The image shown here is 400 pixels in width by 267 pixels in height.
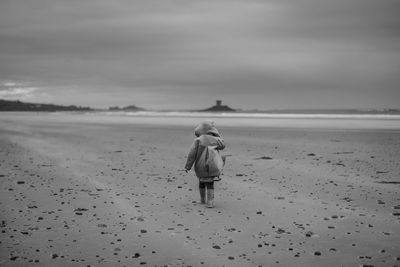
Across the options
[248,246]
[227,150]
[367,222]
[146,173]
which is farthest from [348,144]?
[248,246]

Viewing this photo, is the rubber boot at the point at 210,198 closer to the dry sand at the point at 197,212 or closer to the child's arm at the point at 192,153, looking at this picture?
the dry sand at the point at 197,212

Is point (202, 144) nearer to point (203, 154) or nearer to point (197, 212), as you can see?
point (203, 154)

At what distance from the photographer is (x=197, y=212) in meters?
8.72

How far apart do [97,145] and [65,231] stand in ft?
47.5

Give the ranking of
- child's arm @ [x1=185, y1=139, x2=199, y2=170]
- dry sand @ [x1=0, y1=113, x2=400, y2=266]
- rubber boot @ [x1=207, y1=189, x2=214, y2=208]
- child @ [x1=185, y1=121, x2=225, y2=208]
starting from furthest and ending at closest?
child's arm @ [x1=185, y1=139, x2=199, y2=170]
child @ [x1=185, y1=121, x2=225, y2=208]
rubber boot @ [x1=207, y1=189, x2=214, y2=208]
dry sand @ [x1=0, y1=113, x2=400, y2=266]

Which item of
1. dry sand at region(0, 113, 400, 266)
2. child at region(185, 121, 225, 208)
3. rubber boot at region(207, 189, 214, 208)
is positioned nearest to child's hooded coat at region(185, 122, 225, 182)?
child at region(185, 121, 225, 208)

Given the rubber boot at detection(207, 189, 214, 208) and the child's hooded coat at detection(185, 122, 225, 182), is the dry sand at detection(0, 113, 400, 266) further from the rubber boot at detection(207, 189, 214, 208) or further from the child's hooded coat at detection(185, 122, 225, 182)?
the child's hooded coat at detection(185, 122, 225, 182)

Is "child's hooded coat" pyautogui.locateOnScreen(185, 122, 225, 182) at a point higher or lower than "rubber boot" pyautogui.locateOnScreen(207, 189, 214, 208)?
higher

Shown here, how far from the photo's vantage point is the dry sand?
6.25 m

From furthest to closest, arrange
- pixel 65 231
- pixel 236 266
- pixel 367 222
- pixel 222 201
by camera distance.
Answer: pixel 222 201 < pixel 367 222 < pixel 65 231 < pixel 236 266

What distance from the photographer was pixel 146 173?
13375mm

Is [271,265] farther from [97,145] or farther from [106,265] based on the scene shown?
Result: [97,145]

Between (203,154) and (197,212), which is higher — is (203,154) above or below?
above

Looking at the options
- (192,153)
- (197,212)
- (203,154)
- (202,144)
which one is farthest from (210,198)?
(202,144)
